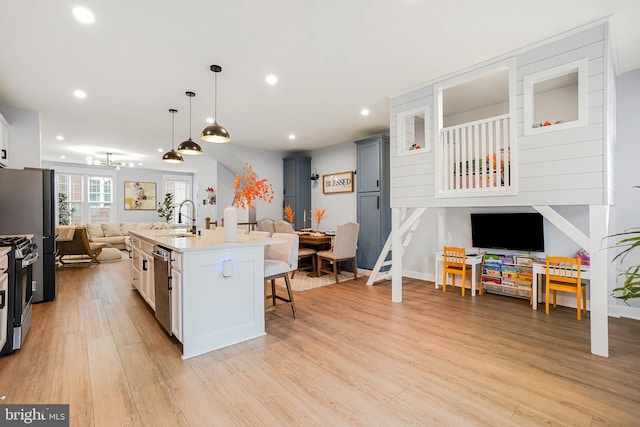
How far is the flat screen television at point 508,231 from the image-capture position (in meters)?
3.91

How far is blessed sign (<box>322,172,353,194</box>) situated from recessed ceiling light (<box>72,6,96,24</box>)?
4637mm

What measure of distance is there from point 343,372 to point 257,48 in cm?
286

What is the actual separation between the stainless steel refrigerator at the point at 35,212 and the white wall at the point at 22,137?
81 centimetres

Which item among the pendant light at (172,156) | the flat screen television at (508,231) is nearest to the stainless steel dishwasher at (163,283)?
the pendant light at (172,156)

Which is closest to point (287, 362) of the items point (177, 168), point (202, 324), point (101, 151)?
point (202, 324)

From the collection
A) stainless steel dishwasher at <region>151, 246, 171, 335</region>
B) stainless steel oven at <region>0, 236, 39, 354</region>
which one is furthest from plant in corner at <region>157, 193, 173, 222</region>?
stainless steel dishwasher at <region>151, 246, 171, 335</region>

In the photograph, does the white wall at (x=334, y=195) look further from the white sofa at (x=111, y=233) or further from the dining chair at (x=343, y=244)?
the white sofa at (x=111, y=233)

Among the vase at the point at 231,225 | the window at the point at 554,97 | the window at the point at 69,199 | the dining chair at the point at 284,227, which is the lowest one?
the dining chair at the point at 284,227

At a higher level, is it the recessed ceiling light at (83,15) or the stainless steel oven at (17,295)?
the recessed ceiling light at (83,15)

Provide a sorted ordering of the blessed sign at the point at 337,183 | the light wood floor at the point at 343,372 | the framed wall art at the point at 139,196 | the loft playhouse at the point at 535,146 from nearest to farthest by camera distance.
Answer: the light wood floor at the point at 343,372 → the loft playhouse at the point at 535,146 → the blessed sign at the point at 337,183 → the framed wall art at the point at 139,196

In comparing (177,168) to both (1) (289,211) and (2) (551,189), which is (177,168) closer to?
(1) (289,211)

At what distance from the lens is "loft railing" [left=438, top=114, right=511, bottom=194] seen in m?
3.14

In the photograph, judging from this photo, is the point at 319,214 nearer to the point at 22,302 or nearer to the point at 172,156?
the point at 172,156

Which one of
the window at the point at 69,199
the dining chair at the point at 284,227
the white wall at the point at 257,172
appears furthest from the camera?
the window at the point at 69,199
